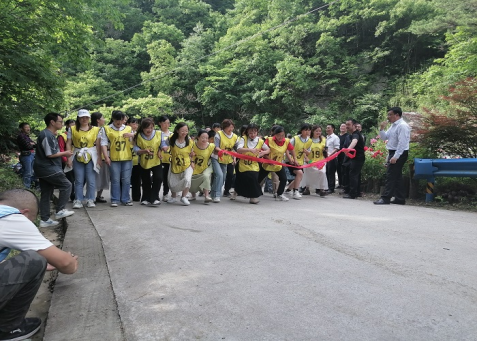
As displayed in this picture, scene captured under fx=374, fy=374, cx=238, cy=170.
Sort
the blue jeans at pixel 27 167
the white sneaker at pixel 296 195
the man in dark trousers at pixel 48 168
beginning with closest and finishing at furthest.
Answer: the man in dark trousers at pixel 48 168 → the white sneaker at pixel 296 195 → the blue jeans at pixel 27 167

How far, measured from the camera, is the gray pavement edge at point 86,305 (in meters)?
2.62

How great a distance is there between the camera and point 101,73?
32.7 metres

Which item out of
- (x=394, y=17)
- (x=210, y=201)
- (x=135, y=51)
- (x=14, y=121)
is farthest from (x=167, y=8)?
(x=210, y=201)

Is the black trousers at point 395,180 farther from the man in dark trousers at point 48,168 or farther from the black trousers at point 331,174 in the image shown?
the man in dark trousers at point 48,168

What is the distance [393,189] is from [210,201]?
4.09 metres

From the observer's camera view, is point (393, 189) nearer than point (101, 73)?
Yes

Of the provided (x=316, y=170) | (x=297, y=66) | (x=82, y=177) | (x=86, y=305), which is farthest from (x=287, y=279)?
(x=297, y=66)

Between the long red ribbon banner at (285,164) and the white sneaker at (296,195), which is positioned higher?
the long red ribbon banner at (285,164)

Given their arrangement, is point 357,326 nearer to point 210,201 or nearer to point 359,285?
point 359,285

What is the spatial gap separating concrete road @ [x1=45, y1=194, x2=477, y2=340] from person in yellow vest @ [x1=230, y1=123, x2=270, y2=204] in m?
2.11

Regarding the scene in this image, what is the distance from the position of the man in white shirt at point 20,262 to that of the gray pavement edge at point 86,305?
21 cm

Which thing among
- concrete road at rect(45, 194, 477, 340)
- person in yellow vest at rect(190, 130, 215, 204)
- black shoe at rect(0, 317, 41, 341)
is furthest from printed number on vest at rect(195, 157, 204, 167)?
black shoe at rect(0, 317, 41, 341)

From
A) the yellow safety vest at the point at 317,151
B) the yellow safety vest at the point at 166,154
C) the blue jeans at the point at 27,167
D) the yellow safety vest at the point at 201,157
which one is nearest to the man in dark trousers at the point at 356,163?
the yellow safety vest at the point at 317,151

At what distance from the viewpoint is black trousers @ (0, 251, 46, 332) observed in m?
2.43
